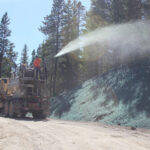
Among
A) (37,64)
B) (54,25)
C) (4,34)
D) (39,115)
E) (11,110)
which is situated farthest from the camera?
(4,34)

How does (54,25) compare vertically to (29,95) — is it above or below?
above

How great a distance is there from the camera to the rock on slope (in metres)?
14.4

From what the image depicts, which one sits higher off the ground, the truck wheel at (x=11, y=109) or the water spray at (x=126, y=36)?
the water spray at (x=126, y=36)

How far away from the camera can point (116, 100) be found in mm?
17109

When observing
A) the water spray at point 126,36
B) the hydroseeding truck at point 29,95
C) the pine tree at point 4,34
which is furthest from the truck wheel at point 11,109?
the pine tree at point 4,34

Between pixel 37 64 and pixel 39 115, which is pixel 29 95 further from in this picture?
pixel 37 64

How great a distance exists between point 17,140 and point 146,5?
22.4 m

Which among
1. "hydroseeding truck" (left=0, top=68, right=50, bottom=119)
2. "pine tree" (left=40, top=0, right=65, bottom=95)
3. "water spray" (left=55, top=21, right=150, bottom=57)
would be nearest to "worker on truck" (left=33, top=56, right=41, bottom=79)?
"hydroseeding truck" (left=0, top=68, right=50, bottom=119)

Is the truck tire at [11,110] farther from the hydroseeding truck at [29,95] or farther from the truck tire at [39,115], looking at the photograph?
the truck tire at [39,115]

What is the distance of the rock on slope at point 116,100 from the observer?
568 inches

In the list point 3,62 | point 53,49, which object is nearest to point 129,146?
point 53,49

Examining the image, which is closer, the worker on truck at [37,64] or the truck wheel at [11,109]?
the worker on truck at [37,64]

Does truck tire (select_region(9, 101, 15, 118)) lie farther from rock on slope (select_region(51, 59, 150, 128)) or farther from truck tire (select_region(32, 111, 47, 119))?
rock on slope (select_region(51, 59, 150, 128))

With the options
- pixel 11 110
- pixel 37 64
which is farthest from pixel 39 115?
pixel 37 64
